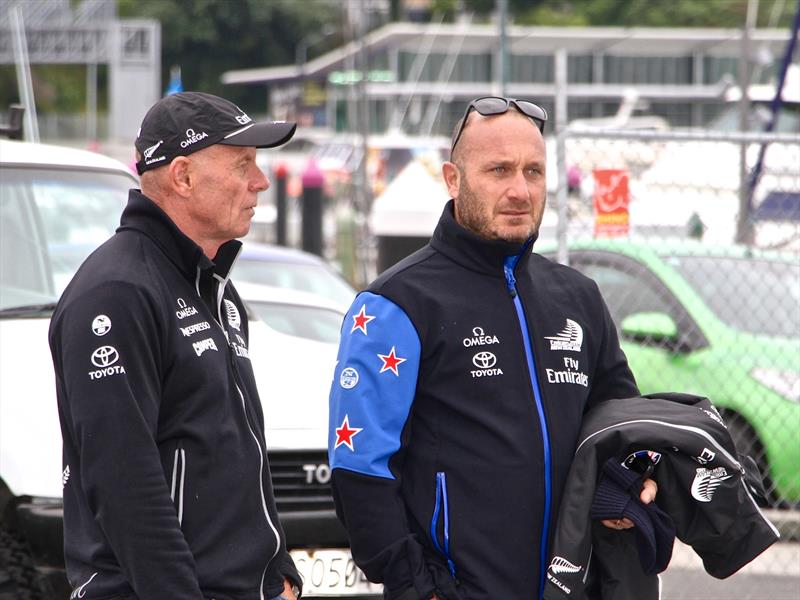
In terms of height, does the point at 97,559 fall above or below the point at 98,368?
below

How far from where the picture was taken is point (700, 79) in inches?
2324

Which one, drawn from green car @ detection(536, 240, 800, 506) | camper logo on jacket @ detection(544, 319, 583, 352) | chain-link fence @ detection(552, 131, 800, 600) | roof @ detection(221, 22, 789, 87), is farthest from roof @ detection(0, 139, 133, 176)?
roof @ detection(221, 22, 789, 87)

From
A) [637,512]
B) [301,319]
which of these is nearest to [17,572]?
[637,512]

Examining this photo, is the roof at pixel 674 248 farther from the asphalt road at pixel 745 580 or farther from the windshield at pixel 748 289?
the asphalt road at pixel 745 580

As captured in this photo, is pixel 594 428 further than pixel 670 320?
No

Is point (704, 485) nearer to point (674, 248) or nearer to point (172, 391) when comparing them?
point (172, 391)

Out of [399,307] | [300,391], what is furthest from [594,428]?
[300,391]

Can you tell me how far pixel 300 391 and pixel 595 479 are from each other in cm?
216

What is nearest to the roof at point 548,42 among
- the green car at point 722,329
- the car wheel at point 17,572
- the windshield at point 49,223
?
the green car at point 722,329

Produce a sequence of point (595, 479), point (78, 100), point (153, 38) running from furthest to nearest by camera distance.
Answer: point (78, 100), point (153, 38), point (595, 479)

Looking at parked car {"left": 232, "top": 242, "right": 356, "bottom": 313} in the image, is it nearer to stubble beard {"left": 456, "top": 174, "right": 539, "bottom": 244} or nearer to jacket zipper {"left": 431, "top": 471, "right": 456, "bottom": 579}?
stubble beard {"left": 456, "top": 174, "right": 539, "bottom": 244}

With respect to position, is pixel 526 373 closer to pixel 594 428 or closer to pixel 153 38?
pixel 594 428

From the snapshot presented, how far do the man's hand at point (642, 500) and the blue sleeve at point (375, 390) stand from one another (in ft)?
1.79

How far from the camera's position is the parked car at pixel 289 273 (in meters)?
10.1
